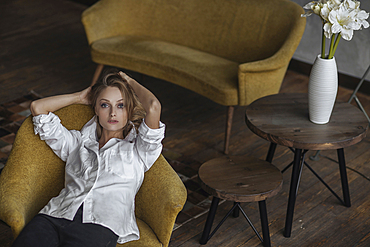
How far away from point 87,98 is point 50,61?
Answer: 2793 mm

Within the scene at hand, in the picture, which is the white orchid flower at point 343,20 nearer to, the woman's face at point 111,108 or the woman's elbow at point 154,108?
the woman's elbow at point 154,108

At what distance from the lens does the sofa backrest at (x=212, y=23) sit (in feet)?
10.7

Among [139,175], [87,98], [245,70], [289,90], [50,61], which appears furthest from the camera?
[50,61]

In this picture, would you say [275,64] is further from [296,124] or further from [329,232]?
[329,232]

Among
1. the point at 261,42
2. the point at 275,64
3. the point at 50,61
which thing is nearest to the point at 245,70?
Answer: the point at 275,64

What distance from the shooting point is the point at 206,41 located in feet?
12.0

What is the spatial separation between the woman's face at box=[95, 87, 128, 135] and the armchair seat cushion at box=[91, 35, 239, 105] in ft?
3.99

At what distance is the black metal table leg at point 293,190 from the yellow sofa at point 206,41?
90 centimetres

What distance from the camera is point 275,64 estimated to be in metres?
2.88

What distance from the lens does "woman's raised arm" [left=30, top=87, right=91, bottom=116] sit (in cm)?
184

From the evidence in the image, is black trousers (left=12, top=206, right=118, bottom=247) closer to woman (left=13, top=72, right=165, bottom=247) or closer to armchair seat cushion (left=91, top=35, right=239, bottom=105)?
woman (left=13, top=72, right=165, bottom=247)

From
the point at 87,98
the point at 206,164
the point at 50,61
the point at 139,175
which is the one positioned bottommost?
the point at 50,61

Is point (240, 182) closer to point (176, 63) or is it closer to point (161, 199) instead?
point (161, 199)

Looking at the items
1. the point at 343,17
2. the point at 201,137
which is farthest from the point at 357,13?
the point at 201,137
